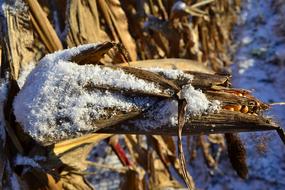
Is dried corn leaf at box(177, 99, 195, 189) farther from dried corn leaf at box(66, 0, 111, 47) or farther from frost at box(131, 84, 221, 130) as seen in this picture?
dried corn leaf at box(66, 0, 111, 47)

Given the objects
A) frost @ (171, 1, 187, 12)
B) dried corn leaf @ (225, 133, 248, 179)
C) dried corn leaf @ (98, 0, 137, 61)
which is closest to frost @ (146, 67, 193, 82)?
dried corn leaf @ (225, 133, 248, 179)

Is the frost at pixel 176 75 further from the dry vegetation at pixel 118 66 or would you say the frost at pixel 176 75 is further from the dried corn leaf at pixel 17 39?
the dried corn leaf at pixel 17 39

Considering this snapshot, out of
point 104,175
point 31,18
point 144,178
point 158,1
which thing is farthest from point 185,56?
point 31,18

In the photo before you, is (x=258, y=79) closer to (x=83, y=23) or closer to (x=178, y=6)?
(x=178, y=6)

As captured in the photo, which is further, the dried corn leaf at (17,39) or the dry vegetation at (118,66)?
the dried corn leaf at (17,39)

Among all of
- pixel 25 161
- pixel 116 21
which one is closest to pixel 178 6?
pixel 116 21

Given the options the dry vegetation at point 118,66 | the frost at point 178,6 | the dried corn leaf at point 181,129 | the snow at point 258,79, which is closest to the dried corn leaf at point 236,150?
the dry vegetation at point 118,66
